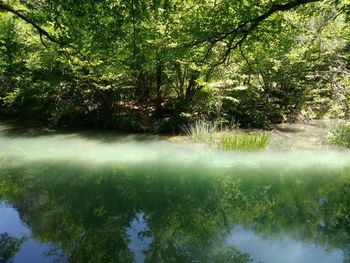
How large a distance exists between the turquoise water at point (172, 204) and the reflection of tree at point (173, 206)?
0.07ft

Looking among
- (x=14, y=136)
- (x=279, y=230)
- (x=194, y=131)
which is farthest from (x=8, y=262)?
(x=14, y=136)

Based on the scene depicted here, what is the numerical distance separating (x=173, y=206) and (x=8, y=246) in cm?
318

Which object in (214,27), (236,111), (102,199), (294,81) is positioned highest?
(214,27)

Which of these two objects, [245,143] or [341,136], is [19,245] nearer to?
[245,143]

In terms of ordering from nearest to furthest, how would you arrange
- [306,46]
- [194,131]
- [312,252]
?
1. [312,252]
2. [194,131]
3. [306,46]

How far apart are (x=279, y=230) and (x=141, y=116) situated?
10.1m

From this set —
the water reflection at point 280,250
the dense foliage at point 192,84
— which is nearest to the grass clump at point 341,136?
the dense foliage at point 192,84

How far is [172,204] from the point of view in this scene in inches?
317

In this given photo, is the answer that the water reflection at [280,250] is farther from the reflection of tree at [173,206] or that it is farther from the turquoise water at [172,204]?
the reflection of tree at [173,206]

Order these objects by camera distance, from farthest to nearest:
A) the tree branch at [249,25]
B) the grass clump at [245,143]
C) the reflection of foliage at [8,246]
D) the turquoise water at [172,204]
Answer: the grass clump at [245,143]
the turquoise water at [172,204]
the reflection of foliage at [8,246]
the tree branch at [249,25]

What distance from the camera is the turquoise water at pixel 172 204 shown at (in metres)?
5.99

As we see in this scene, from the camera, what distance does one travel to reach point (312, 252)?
5863 mm

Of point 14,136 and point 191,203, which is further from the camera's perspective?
point 14,136

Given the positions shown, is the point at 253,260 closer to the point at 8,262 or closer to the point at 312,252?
the point at 312,252
